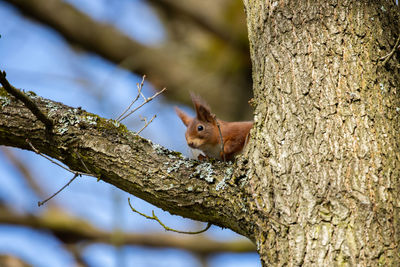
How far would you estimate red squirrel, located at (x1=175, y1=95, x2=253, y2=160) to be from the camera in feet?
9.35

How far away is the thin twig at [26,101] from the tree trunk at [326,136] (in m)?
0.90

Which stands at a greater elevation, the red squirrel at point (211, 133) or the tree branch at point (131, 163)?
the red squirrel at point (211, 133)

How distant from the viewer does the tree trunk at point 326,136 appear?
1585 millimetres

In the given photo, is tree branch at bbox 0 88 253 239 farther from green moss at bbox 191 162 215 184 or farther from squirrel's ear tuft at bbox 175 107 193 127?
squirrel's ear tuft at bbox 175 107 193 127

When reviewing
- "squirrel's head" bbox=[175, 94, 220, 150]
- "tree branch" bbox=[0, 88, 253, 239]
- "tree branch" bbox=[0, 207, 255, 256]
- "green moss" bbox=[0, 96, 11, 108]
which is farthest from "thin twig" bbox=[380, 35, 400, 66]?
"tree branch" bbox=[0, 207, 255, 256]

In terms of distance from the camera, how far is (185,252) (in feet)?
16.8

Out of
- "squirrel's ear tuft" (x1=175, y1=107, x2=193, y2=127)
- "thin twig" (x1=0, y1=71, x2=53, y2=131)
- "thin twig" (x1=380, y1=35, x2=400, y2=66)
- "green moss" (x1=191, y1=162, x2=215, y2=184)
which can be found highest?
"squirrel's ear tuft" (x1=175, y1=107, x2=193, y2=127)

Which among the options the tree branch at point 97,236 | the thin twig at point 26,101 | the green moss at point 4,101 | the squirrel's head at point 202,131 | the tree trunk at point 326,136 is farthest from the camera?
the tree branch at point 97,236

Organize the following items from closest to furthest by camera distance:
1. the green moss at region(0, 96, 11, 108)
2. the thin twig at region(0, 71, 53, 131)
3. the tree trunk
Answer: the tree trunk → the thin twig at region(0, 71, 53, 131) → the green moss at region(0, 96, 11, 108)

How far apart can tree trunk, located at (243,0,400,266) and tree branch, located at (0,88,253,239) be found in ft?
0.47

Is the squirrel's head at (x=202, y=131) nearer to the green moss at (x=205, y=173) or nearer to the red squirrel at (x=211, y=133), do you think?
the red squirrel at (x=211, y=133)

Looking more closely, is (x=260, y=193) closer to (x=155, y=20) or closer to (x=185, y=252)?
(x=185, y=252)

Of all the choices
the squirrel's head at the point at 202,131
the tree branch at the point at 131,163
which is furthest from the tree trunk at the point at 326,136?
the squirrel's head at the point at 202,131

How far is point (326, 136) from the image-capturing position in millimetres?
1706
